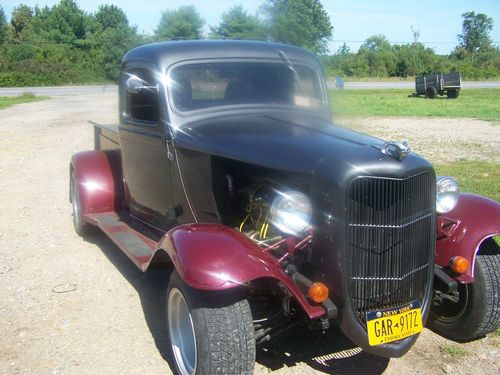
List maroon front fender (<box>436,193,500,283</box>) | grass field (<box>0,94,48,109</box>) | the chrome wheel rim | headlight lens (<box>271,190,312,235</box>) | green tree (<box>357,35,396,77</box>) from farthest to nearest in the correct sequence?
1. green tree (<box>357,35,396,77</box>)
2. grass field (<box>0,94,48,109</box>)
3. maroon front fender (<box>436,193,500,283</box>)
4. the chrome wheel rim
5. headlight lens (<box>271,190,312,235</box>)

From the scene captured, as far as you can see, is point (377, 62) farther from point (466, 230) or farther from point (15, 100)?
point (466, 230)

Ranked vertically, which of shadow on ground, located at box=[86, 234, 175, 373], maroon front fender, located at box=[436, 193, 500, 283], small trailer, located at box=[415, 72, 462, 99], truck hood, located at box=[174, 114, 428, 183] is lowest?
shadow on ground, located at box=[86, 234, 175, 373]

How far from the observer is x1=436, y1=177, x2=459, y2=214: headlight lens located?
3359 millimetres

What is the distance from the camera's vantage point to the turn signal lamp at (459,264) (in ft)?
10.7

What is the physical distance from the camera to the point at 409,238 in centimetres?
291

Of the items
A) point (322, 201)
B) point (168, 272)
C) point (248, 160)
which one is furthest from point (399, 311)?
point (168, 272)

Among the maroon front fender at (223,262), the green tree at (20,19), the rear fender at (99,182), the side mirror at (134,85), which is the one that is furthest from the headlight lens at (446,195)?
the green tree at (20,19)

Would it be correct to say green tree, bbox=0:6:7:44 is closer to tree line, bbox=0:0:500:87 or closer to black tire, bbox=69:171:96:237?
tree line, bbox=0:0:500:87

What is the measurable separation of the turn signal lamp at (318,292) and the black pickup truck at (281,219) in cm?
1

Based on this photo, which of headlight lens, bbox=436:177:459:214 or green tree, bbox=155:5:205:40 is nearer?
headlight lens, bbox=436:177:459:214

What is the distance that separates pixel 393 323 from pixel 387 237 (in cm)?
46

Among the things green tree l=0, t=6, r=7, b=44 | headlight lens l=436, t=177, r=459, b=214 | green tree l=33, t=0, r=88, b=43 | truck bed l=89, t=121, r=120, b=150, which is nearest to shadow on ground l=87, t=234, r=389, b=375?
headlight lens l=436, t=177, r=459, b=214

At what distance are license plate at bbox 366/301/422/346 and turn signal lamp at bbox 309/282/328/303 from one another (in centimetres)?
28

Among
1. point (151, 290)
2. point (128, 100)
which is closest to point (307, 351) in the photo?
point (151, 290)
